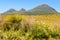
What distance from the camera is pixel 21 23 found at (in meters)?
13.0

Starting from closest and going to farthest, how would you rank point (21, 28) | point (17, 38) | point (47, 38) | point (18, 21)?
point (17, 38), point (47, 38), point (21, 28), point (18, 21)

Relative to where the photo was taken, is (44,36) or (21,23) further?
(21,23)

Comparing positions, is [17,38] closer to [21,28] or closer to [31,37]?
[31,37]

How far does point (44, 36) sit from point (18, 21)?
2.51m

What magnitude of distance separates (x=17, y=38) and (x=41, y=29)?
164 centimetres

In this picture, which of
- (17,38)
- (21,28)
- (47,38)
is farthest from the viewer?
(21,28)

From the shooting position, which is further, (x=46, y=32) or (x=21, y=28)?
(x=21, y=28)

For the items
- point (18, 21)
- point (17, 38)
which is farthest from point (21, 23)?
point (17, 38)

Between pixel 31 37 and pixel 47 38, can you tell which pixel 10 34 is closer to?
pixel 31 37

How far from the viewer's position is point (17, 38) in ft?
34.8

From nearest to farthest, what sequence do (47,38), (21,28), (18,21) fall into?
(47,38), (21,28), (18,21)

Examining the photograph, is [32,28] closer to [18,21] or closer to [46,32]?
[46,32]

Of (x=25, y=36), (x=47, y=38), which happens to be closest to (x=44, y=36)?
(x=47, y=38)

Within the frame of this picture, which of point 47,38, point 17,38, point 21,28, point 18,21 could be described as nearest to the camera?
point 17,38
